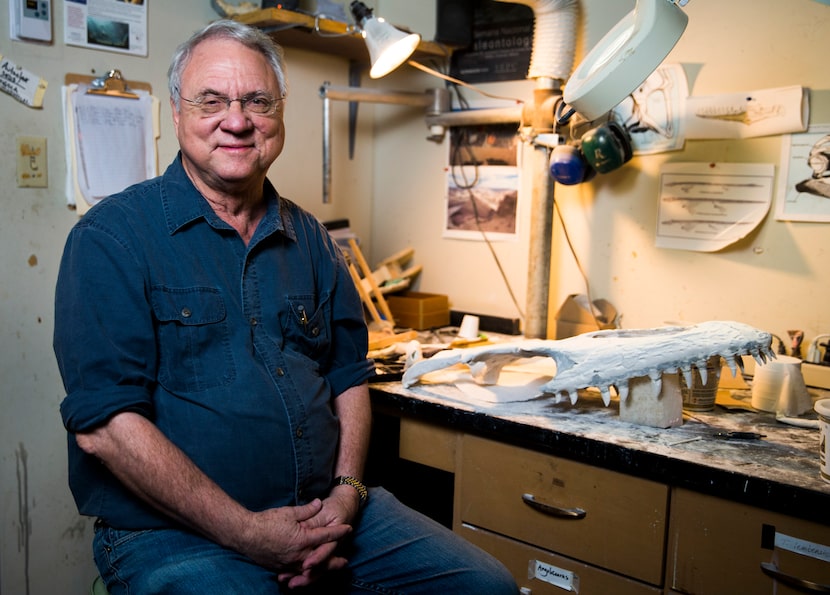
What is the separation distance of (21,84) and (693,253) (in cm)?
168

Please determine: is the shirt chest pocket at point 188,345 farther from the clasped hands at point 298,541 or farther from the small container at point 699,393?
the small container at point 699,393

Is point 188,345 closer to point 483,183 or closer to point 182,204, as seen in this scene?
point 182,204

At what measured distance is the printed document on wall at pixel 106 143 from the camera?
1.81 meters

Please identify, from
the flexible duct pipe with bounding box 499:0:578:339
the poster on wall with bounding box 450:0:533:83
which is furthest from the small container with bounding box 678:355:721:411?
the poster on wall with bounding box 450:0:533:83

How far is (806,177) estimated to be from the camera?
1.74 metres

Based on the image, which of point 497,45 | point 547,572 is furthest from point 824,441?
point 497,45

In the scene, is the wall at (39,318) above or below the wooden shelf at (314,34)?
below

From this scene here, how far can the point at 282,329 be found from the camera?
1423 mm

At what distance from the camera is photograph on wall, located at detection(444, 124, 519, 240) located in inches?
88.3

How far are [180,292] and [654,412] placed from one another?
921mm

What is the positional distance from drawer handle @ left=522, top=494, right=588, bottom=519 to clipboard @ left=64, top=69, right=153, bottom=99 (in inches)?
53.8

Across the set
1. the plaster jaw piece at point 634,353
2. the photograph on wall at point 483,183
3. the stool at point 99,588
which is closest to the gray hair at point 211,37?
the plaster jaw piece at point 634,353

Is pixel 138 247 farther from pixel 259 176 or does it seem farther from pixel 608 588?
pixel 608 588

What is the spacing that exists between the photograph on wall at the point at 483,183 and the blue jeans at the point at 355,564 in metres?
1.04
